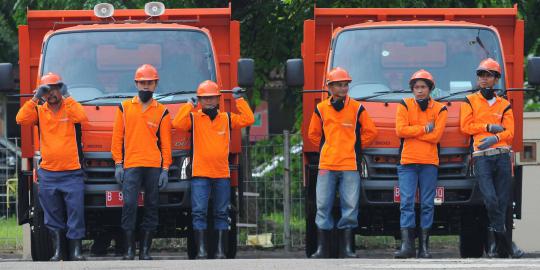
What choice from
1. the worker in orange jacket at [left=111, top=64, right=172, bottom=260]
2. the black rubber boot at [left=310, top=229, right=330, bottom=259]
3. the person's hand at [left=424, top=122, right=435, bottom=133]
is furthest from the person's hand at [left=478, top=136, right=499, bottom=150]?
the worker in orange jacket at [left=111, top=64, right=172, bottom=260]

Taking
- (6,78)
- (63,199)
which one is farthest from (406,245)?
(6,78)

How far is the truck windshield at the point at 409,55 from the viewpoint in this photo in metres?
14.1

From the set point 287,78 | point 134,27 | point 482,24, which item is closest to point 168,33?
point 134,27

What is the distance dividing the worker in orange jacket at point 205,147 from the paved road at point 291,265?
1559 mm

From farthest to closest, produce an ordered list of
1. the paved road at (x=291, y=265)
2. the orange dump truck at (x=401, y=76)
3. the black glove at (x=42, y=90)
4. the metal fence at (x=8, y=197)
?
the metal fence at (x=8, y=197), the orange dump truck at (x=401, y=76), the black glove at (x=42, y=90), the paved road at (x=291, y=265)

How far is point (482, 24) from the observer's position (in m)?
14.6

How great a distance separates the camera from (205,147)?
1374cm

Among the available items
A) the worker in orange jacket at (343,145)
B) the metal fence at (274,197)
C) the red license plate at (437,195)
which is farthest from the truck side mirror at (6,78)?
the metal fence at (274,197)

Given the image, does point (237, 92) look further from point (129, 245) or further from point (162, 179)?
point (129, 245)

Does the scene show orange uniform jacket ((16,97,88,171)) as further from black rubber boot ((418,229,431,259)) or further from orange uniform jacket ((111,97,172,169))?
black rubber boot ((418,229,431,259))

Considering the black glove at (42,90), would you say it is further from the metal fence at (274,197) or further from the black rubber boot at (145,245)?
A: the metal fence at (274,197)

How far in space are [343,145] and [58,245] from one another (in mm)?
2848

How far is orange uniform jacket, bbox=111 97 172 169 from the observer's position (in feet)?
44.2

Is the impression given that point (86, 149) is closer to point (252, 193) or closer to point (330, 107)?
point (330, 107)
